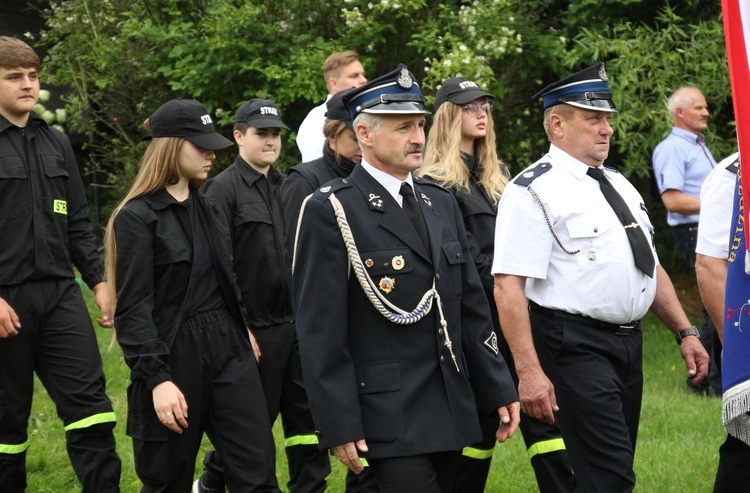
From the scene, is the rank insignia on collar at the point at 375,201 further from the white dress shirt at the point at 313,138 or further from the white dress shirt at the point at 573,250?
the white dress shirt at the point at 313,138

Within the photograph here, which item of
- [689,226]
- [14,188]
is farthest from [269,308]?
[689,226]

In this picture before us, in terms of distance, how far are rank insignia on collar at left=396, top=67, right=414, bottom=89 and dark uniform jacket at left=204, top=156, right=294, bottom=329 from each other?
2.38 meters

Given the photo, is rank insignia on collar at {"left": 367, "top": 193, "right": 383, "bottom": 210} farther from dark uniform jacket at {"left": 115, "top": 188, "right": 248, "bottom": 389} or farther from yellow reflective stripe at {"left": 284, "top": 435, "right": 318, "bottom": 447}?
yellow reflective stripe at {"left": 284, "top": 435, "right": 318, "bottom": 447}

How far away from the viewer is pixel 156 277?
5.38 meters

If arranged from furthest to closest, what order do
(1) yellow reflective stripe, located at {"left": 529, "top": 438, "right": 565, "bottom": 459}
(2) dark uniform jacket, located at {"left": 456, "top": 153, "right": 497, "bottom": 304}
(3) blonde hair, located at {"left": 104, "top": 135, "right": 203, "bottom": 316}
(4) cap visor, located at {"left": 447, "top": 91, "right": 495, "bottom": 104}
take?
1. (4) cap visor, located at {"left": 447, "top": 91, "right": 495, "bottom": 104}
2. (2) dark uniform jacket, located at {"left": 456, "top": 153, "right": 497, "bottom": 304}
3. (1) yellow reflective stripe, located at {"left": 529, "top": 438, "right": 565, "bottom": 459}
4. (3) blonde hair, located at {"left": 104, "top": 135, "right": 203, "bottom": 316}

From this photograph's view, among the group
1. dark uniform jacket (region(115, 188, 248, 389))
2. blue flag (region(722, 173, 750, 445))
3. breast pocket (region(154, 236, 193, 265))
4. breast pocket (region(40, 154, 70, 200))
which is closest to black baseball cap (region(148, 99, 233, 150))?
dark uniform jacket (region(115, 188, 248, 389))

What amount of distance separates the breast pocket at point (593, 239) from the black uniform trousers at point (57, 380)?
101 inches

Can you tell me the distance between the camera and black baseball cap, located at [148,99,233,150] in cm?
555

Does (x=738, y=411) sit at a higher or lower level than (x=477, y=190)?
lower

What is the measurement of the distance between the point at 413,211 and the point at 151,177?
146 centimetres

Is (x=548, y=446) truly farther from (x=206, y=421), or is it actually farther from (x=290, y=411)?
(x=206, y=421)

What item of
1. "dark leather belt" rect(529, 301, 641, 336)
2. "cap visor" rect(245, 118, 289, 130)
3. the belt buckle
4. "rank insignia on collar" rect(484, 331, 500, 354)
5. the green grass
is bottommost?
the green grass

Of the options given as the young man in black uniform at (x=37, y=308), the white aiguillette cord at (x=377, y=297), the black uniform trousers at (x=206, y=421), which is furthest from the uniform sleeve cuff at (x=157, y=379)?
the white aiguillette cord at (x=377, y=297)

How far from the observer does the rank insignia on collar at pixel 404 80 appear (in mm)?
4617
